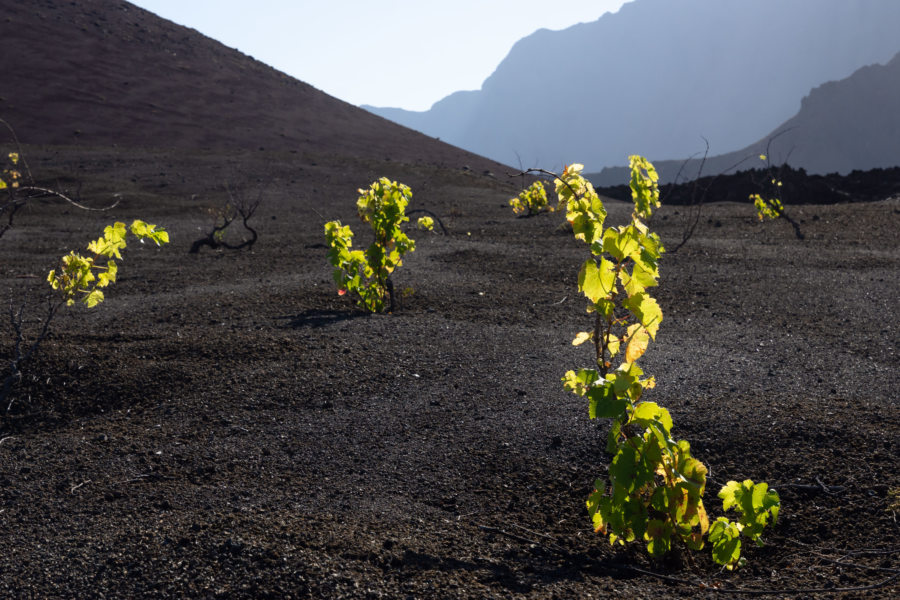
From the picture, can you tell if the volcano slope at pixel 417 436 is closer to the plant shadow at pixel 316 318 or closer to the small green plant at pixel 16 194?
the plant shadow at pixel 316 318

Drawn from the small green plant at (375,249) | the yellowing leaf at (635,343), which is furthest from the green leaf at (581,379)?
the small green plant at (375,249)

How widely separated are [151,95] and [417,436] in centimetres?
2563

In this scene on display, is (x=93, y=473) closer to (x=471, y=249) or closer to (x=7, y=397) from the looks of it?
(x=7, y=397)

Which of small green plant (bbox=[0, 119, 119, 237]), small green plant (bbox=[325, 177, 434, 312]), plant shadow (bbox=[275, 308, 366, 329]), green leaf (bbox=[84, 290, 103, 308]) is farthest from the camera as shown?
small green plant (bbox=[325, 177, 434, 312])

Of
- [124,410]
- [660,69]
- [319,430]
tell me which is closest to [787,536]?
[319,430]

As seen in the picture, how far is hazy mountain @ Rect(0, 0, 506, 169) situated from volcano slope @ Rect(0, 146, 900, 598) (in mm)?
17499

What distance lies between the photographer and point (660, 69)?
184 m

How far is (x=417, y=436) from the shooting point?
8.86ft

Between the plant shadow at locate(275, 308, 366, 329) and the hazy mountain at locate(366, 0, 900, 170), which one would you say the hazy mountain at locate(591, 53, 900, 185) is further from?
the hazy mountain at locate(366, 0, 900, 170)

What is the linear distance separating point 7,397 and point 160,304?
2.08 m

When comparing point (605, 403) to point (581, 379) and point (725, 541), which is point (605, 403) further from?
point (725, 541)

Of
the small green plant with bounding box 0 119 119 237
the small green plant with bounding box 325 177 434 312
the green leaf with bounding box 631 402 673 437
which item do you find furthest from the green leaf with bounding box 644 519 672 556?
the small green plant with bounding box 325 177 434 312

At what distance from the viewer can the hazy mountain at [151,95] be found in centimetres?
2086

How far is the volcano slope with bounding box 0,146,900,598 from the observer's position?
1.73 meters
